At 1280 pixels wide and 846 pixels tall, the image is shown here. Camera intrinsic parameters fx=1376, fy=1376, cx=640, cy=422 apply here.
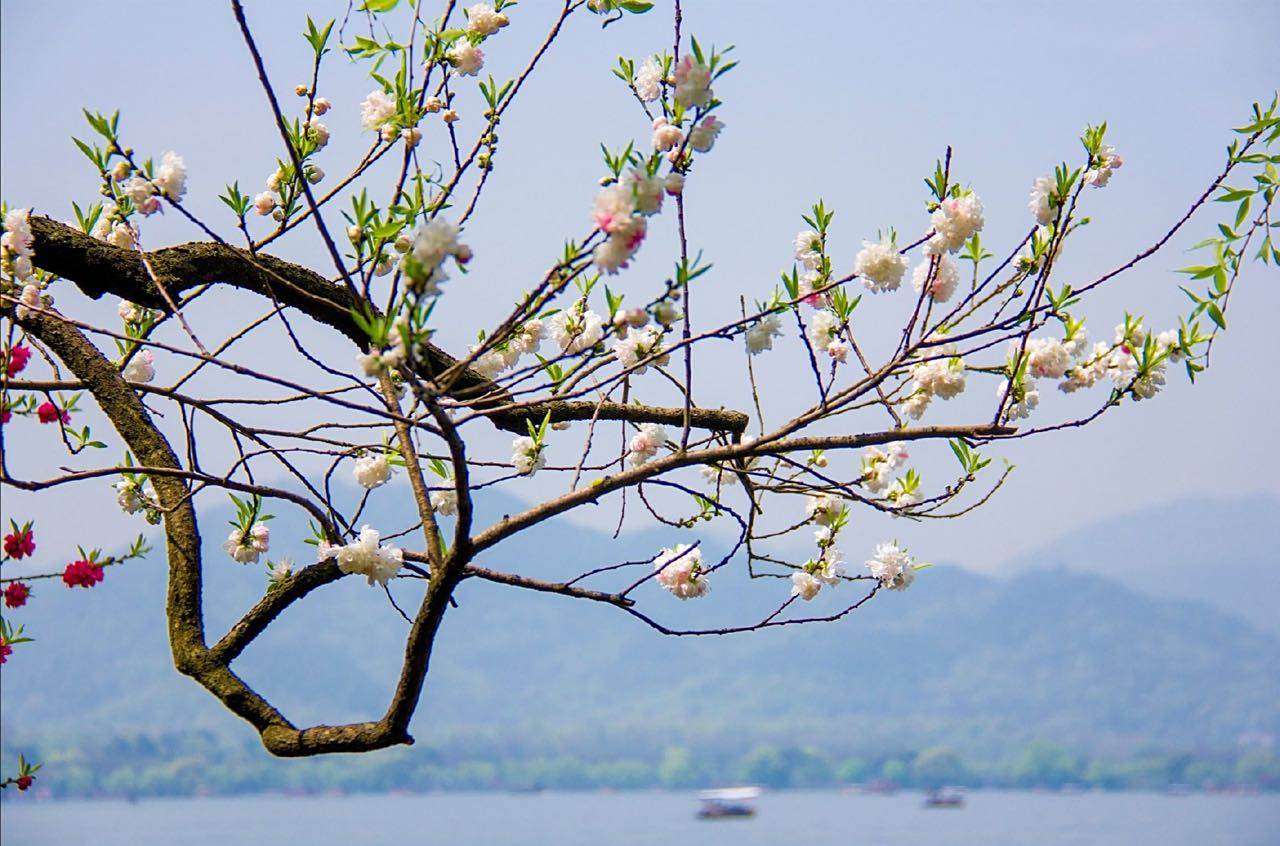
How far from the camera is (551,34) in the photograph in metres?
2.48

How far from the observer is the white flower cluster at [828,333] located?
8.29ft

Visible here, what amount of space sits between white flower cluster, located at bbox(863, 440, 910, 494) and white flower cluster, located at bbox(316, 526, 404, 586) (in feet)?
3.13

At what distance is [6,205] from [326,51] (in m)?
0.66

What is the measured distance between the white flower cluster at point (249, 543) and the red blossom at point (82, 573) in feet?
3.04

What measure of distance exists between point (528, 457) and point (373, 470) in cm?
31

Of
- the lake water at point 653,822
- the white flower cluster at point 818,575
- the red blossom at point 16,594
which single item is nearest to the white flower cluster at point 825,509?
the white flower cluster at point 818,575

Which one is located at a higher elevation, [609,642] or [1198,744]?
[609,642]

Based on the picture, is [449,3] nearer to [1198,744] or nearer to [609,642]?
[1198,744]

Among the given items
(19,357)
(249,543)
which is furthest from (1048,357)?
(19,357)

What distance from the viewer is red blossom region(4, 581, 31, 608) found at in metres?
3.48

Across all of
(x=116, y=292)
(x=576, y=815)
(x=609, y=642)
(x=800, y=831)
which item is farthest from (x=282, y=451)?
(x=609, y=642)

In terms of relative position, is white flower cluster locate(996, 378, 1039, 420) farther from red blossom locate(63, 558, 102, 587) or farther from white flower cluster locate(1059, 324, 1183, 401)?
red blossom locate(63, 558, 102, 587)

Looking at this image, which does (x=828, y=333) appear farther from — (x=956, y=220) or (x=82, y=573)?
(x=82, y=573)

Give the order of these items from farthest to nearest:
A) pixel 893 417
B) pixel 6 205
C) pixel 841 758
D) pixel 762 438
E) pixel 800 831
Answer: pixel 841 758, pixel 800 831, pixel 6 205, pixel 893 417, pixel 762 438
